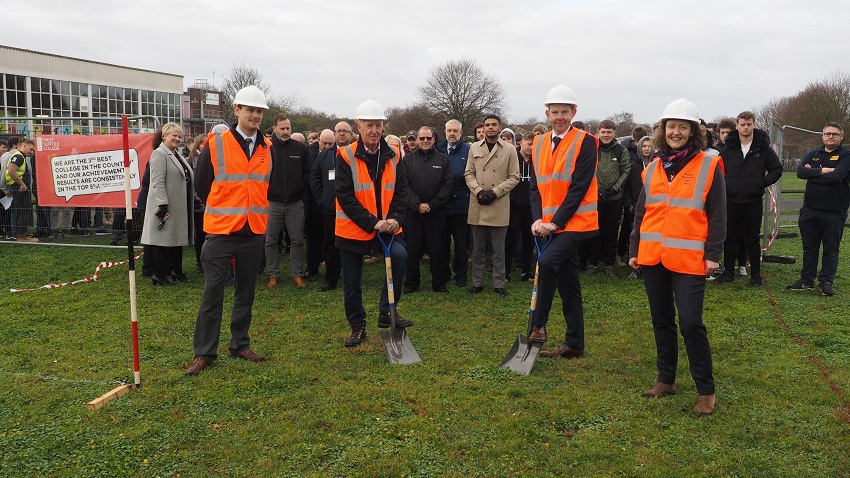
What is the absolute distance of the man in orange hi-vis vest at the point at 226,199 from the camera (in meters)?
5.80

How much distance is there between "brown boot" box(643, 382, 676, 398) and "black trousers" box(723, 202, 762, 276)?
4.84m

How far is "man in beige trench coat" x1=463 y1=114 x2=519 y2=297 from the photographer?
9016 millimetres

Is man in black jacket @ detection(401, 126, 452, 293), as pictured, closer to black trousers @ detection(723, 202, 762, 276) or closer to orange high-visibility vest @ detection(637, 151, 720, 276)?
black trousers @ detection(723, 202, 762, 276)

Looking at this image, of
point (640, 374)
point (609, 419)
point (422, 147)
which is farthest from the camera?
point (422, 147)

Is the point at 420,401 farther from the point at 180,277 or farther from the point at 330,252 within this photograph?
the point at 180,277

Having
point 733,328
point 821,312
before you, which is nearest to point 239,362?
point 733,328

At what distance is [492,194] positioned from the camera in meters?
8.94

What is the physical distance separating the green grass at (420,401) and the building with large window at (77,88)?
28168 mm

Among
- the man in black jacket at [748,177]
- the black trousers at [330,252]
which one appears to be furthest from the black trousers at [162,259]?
the man in black jacket at [748,177]

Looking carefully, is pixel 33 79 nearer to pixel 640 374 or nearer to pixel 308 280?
pixel 308 280

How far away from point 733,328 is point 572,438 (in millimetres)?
3630

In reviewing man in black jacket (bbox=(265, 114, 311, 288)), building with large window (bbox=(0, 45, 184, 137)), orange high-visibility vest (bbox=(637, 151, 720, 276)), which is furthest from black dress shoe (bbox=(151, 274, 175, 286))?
building with large window (bbox=(0, 45, 184, 137))

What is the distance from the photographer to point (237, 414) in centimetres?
478

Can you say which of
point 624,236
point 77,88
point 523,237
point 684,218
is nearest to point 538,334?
point 684,218
